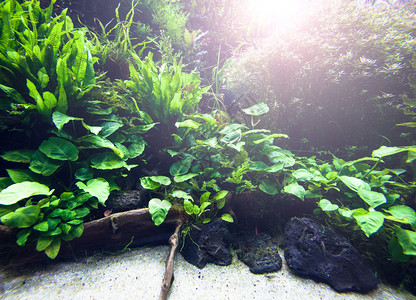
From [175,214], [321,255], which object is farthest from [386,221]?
[175,214]

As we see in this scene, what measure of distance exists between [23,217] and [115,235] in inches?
29.8

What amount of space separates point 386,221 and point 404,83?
2.57 m

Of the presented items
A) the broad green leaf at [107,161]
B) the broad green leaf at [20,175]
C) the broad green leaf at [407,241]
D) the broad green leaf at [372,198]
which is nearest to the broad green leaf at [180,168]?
the broad green leaf at [107,161]

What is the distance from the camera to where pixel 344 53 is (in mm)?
3014

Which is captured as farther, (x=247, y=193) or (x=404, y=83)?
(x=404, y=83)

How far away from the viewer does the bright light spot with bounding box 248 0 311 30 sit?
3436 mm

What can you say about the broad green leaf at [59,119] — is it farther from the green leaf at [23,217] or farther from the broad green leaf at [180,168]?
the broad green leaf at [180,168]

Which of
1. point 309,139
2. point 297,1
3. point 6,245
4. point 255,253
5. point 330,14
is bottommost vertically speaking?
point 255,253

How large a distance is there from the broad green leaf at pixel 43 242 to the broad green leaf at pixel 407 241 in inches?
119

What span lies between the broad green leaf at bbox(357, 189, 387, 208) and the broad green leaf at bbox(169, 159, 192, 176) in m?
1.88

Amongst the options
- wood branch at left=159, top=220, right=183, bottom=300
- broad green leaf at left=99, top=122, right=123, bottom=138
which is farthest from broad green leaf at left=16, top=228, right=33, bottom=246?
wood branch at left=159, top=220, right=183, bottom=300

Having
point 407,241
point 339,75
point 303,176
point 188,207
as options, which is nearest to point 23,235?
point 188,207

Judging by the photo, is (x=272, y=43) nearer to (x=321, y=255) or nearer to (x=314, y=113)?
(x=314, y=113)

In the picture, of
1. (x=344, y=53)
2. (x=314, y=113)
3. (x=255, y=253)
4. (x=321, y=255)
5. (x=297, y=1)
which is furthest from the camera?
(x=297, y=1)
